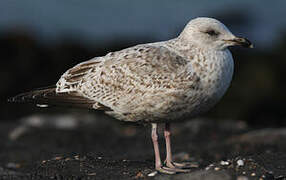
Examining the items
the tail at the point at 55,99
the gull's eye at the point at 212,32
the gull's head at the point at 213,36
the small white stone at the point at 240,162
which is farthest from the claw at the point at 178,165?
the gull's eye at the point at 212,32

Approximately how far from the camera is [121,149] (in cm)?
1018

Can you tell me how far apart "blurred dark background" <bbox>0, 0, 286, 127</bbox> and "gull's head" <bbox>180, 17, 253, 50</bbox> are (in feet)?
22.3

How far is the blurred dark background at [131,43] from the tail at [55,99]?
6884 mm

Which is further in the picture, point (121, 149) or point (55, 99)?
point (121, 149)

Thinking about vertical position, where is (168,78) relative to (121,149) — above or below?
above

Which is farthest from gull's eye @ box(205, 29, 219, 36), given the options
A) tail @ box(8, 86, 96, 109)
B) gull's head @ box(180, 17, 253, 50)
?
tail @ box(8, 86, 96, 109)

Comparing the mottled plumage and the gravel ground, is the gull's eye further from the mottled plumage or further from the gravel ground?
the gravel ground

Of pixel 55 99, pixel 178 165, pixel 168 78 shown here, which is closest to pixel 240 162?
pixel 178 165

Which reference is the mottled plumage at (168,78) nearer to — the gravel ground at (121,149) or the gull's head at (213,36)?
the gull's head at (213,36)

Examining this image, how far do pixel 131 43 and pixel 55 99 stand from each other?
1336 cm

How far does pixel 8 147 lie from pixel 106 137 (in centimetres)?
213

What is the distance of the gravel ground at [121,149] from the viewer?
6.47 metres

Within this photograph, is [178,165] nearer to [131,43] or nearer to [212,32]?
[212,32]

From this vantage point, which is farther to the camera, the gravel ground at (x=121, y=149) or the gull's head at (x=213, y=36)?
the gull's head at (x=213, y=36)
